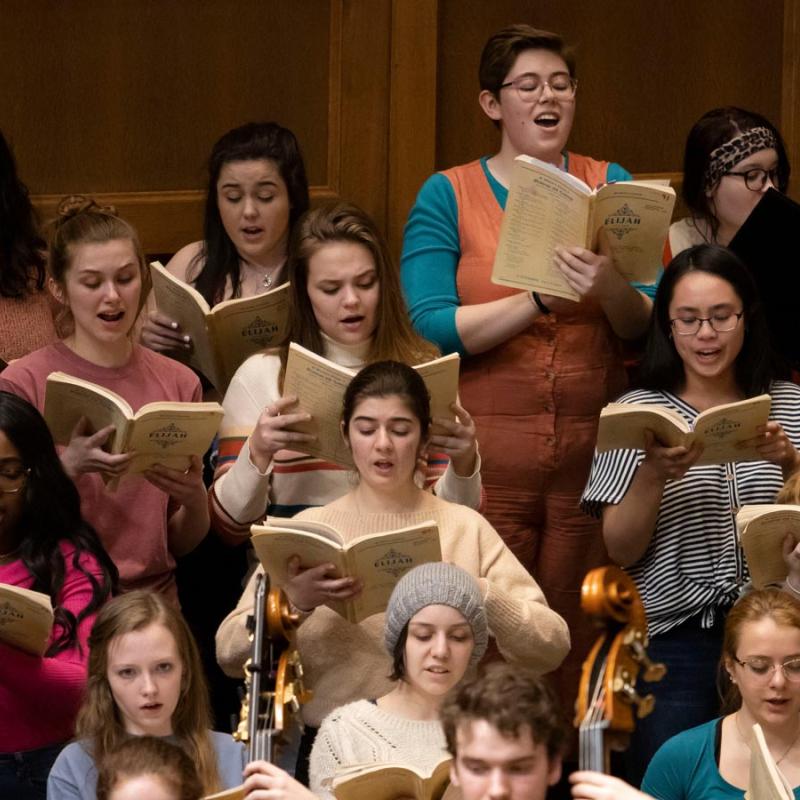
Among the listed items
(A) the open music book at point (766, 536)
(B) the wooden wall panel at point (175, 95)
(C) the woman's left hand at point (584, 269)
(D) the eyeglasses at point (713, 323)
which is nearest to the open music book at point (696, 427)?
(A) the open music book at point (766, 536)

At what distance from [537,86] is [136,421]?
50.5 inches

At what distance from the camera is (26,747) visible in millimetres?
3465

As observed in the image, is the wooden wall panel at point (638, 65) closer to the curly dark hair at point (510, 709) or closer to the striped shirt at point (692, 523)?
the striped shirt at point (692, 523)

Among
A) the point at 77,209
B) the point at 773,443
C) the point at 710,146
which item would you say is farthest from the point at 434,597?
the point at 710,146

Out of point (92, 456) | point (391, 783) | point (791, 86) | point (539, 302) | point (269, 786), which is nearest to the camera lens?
point (269, 786)

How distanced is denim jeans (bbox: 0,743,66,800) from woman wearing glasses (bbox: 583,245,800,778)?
1.15 m

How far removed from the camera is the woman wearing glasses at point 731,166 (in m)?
4.32

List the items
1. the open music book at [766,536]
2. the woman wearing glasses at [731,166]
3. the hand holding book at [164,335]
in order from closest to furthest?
the open music book at [766,536], the hand holding book at [164,335], the woman wearing glasses at [731,166]

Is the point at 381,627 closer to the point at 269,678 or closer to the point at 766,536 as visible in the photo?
the point at 269,678

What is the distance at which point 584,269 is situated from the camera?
13.1 feet

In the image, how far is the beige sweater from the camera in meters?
3.55

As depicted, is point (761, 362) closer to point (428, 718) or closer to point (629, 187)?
point (629, 187)

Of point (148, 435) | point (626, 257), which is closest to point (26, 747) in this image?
point (148, 435)

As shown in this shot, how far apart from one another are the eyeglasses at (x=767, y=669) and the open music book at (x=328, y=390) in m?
0.78
